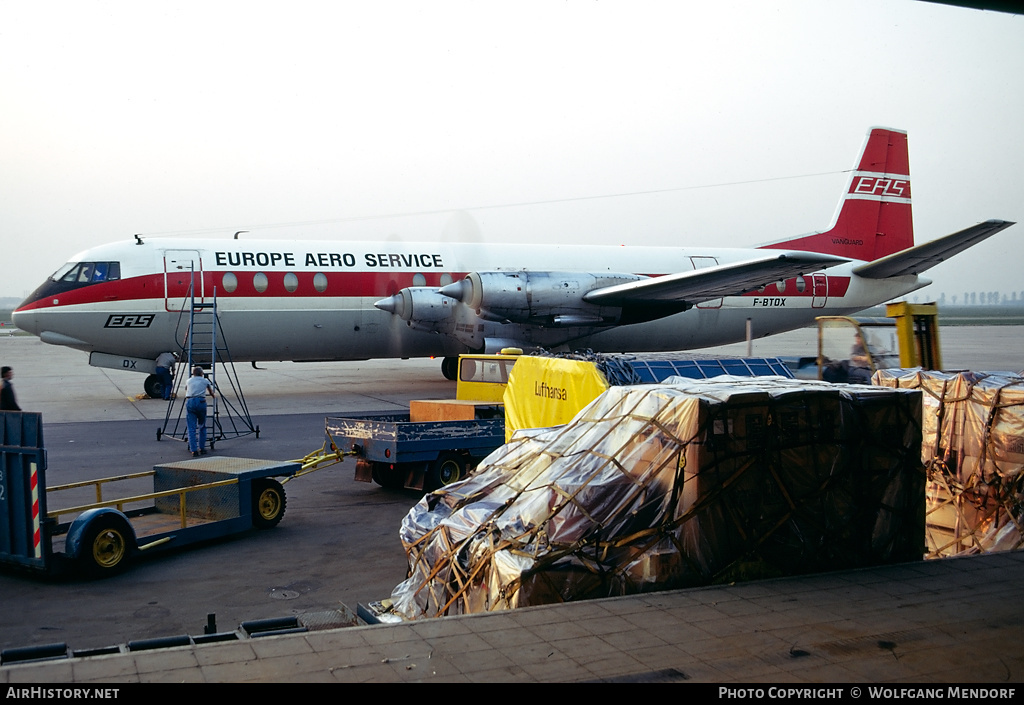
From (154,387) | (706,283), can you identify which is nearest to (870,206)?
(706,283)

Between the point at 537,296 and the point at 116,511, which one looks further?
the point at 537,296

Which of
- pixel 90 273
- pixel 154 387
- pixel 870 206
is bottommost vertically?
pixel 154 387

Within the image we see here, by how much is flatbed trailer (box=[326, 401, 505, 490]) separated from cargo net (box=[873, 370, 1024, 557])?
572cm

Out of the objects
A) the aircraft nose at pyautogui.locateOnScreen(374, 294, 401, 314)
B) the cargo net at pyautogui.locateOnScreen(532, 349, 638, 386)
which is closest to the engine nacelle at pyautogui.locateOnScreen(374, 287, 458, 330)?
the aircraft nose at pyautogui.locateOnScreen(374, 294, 401, 314)

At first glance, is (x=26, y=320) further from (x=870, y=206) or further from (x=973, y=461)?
(x=870, y=206)

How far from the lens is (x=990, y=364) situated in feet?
109

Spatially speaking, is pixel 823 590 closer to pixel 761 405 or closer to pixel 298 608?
pixel 761 405

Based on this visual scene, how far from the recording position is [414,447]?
11469 mm

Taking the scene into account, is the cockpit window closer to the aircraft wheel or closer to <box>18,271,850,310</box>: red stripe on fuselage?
<box>18,271,850,310</box>: red stripe on fuselage

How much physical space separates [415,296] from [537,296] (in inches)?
126

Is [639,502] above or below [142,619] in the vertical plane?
above

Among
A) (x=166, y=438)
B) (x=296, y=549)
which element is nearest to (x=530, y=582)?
(x=296, y=549)

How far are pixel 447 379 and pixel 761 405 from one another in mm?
22598

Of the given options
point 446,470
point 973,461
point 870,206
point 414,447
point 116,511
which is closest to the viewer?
point 116,511
